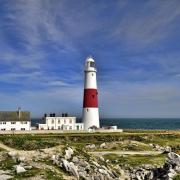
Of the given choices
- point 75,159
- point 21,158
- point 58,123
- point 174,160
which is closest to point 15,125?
point 58,123

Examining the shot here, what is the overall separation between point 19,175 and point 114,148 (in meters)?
41.1

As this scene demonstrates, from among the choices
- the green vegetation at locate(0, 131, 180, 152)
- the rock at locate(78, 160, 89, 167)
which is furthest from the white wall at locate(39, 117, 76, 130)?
the rock at locate(78, 160, 89, 167)

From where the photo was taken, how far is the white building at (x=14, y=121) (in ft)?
345

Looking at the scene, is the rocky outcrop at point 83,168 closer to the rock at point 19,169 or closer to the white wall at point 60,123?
the rock at point 19,169

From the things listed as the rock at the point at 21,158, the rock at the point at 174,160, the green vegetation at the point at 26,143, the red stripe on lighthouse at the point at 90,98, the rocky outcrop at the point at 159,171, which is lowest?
the rocky outcrop at the point at 159,171

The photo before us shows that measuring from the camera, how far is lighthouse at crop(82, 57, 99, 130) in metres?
102

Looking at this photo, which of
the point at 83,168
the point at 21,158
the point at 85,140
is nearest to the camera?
the point at 21,158

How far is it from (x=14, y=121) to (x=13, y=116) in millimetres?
1502

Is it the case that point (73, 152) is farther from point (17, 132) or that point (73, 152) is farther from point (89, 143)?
point (17, 132)

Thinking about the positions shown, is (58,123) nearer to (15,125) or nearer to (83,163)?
(15,125)

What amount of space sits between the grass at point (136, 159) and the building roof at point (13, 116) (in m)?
44.8

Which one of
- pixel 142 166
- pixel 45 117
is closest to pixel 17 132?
pixel 45 117

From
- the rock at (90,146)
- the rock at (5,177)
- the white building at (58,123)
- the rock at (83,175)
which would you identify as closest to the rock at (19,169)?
the rock at (5,177)

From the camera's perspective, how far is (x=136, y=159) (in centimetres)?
6500
